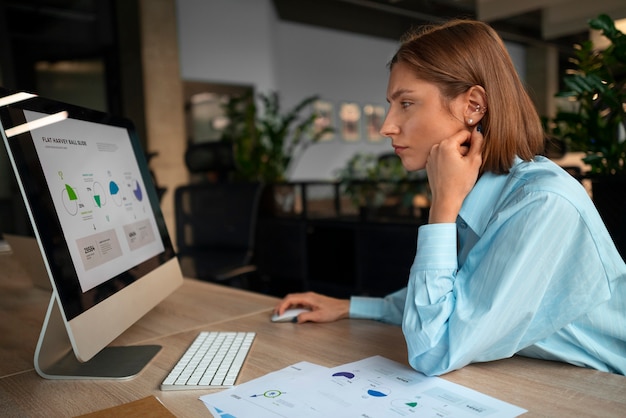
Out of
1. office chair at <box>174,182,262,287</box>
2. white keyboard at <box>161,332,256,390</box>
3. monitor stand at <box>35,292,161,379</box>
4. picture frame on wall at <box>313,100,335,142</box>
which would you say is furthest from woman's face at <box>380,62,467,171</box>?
picture frame on wall at <box>313,100,335,142</box>

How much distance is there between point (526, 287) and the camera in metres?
0.81

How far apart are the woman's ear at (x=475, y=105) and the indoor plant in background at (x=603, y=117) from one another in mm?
690

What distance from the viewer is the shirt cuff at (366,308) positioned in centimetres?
120

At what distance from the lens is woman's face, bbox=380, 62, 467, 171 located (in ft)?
3.15

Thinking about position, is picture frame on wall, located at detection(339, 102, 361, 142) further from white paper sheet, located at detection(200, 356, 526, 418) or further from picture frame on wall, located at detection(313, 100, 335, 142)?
white paper sheet, located at detection(200, 356, 526, 418)

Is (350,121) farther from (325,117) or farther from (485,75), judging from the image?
(485,75)

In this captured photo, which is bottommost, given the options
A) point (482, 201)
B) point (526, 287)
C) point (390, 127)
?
point (526, 287)

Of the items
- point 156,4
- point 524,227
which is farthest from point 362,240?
point 156,4

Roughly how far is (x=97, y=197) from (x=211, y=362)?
376mm

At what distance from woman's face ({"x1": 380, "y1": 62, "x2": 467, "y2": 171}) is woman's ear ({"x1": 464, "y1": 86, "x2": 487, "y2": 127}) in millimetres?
13

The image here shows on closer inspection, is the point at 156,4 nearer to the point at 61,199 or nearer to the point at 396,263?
the point at 396,263

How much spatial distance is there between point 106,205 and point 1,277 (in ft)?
3.54

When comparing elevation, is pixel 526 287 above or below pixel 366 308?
above

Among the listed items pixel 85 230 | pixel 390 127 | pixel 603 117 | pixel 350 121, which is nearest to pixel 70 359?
pixel 85 230
